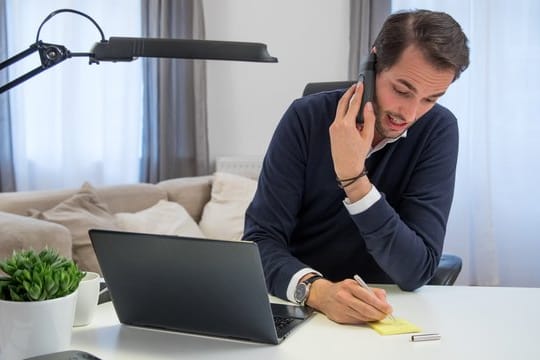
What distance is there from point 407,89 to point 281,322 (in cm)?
57

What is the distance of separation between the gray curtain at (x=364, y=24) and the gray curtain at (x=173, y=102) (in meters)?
0.85

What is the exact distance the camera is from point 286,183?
1.57 m

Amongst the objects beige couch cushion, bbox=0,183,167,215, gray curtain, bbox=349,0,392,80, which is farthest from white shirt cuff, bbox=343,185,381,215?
gray curtain, bbox=349,0,392,80

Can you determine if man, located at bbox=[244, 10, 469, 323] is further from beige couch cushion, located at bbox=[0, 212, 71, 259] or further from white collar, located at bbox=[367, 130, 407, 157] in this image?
beige couch cushion, located at bbox=[0, 212, 71, 259]

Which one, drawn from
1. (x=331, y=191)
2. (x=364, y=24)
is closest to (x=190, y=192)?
(x=364, y=24)

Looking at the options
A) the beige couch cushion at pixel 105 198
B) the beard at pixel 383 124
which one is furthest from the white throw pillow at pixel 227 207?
the beard at pixel 383 124

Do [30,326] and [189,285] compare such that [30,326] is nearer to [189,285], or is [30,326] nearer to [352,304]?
[189,285]

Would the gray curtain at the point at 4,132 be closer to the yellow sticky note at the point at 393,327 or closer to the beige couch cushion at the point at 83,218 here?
the beige couch cushion at the point at 83,218

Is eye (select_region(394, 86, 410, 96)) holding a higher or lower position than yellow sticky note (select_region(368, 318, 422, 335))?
higher

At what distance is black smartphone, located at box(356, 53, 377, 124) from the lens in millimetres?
1457

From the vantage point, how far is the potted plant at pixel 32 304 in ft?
3.03

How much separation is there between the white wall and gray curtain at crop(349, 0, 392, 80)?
0.41 ft

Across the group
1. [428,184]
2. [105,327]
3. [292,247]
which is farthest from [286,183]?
[105,327]

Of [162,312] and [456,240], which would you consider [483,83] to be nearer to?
[456,240]
